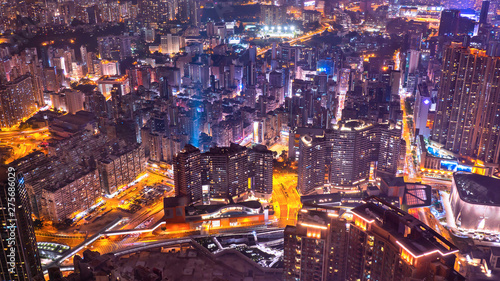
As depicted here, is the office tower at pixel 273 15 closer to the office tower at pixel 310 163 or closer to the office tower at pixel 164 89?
the office tower at pixel 164 89

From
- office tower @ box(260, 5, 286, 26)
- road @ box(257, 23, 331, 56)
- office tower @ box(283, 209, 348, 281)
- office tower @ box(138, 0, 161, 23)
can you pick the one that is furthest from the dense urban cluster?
office tower @ box(260, 5, 286, 26)

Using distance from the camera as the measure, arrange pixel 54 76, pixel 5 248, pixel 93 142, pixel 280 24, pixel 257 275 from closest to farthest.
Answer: pixel 5 248, pixel 257 275, pixel 93 142, pixel 54 76, pixel 280 24

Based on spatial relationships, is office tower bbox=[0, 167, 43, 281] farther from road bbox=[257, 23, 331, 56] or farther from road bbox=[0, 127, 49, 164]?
road bbox=[257, 23, 331, 56]

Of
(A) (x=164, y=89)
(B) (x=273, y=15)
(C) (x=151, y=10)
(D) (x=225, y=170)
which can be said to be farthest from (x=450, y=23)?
(D) (x=225, y=170)

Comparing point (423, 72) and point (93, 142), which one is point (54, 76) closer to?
point (93, 142)

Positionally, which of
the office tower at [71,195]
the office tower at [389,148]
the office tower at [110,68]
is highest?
the office tower at [110,68]

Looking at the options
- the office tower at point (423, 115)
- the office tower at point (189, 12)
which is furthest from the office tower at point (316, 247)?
the office tower at point (189, 12)

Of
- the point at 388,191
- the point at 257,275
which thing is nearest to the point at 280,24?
the point at 388,191
